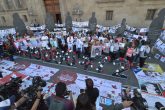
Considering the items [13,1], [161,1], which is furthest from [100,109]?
[13,1]

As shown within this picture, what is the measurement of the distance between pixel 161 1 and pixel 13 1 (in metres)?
23.7

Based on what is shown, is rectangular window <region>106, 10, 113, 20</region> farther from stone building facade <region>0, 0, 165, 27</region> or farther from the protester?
the protester

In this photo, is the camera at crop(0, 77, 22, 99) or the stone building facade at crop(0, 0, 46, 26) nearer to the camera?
the camera at crop(0, 77, 22, 99)

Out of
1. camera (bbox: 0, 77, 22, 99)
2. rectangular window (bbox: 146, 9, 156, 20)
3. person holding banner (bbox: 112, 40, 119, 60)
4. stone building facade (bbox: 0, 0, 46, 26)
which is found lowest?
camera (bbox: 0, 77, 22, 99)

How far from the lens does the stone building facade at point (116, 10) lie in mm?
16364

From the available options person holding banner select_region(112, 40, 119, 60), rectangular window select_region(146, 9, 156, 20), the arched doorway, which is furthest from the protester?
the arched doorway

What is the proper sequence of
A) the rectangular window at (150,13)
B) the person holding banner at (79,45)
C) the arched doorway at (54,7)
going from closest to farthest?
1. the person holding banner at (79,45)
2. the rectangular window at (150,13)
3. the arched doorway at (54,7)

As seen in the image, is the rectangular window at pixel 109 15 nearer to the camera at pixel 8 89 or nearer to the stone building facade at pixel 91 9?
the stone building facade at pixel 91 9

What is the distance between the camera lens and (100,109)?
17.4 feet

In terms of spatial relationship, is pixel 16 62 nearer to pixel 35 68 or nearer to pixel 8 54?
pixel 8 54

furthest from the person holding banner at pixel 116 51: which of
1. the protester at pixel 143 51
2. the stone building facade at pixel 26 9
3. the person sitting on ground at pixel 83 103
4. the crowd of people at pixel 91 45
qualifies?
the stone building facade at pixel 26 9

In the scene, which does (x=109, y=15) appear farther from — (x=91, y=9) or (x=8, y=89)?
(x=8, y=89)

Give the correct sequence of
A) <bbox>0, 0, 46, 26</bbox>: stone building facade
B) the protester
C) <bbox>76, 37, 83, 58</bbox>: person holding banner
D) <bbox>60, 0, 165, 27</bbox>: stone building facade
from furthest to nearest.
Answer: <bbox>0, 0, 46, 26</bbox>: stone building facade
<bbox>60, 0, 165, 27</bbox>: stone building facade
<bbox>76, 37, 83, 58</bbox>: person holding banner
the protester

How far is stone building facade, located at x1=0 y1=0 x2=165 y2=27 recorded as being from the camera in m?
16.7
